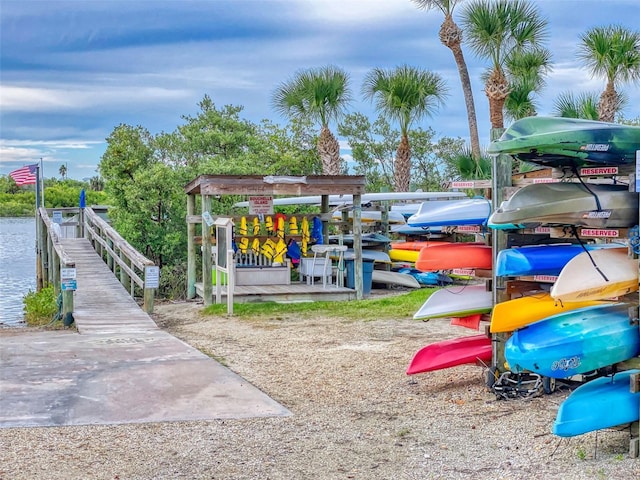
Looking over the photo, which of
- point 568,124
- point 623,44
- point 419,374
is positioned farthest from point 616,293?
point 623,44

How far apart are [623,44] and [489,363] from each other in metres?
18.1

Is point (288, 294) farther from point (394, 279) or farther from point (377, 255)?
point (377, 255)

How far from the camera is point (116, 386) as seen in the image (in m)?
7.80

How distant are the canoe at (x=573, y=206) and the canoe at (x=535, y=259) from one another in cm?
46

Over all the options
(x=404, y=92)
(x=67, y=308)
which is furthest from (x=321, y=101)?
(x=67, y=308)

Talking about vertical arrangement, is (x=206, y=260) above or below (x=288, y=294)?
above

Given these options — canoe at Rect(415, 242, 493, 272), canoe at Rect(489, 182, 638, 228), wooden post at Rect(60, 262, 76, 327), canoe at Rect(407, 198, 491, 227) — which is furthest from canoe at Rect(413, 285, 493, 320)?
wooden post at Rect(60, 262, 76, 327)

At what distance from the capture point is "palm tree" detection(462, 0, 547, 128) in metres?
Answer: 23.9

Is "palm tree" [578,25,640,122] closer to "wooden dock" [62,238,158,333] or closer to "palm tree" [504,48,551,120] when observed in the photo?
"palm tree" [504,48,551,120]

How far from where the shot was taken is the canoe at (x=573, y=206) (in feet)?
19.6

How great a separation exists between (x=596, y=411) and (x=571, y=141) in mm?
1953

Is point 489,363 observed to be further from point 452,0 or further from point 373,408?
point 452,0

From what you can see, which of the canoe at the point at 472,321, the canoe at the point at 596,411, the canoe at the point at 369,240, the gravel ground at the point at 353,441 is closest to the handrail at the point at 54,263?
the gravel ground at the point at 353,441

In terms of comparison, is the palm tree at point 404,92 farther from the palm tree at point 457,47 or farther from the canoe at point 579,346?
the canoe at point 579,346
